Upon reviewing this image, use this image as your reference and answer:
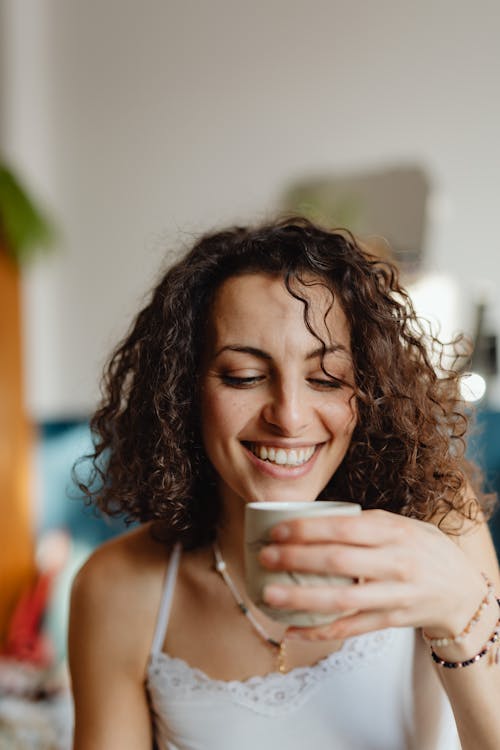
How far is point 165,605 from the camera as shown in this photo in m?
1.13

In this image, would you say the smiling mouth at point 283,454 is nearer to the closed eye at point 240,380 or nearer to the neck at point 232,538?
the closed eye at point 240,380

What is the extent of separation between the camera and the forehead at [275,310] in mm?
925

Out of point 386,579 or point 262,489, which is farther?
point 262,489

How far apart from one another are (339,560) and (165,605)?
0.55m

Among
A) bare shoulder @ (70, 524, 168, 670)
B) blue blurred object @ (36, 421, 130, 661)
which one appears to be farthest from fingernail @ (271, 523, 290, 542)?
blue blurred object @ (36, 421, 130, 661)

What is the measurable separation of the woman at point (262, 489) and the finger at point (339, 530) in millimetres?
189

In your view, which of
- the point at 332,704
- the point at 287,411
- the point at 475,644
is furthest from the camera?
the point at 332,704

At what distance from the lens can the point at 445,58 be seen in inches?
103

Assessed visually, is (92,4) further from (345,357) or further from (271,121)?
(345,357)

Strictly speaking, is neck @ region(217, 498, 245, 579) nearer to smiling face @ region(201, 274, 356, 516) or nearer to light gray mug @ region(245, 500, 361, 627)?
smiling face @ region(201, 274, 356, 516)

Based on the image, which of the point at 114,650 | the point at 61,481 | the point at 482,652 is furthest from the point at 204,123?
the point at 482,652

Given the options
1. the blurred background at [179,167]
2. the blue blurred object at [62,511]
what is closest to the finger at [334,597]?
the blurred background at [179,167]

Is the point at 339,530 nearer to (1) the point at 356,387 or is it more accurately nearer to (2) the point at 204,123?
(1) the point at 356,387

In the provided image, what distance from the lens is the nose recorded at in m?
0.89
